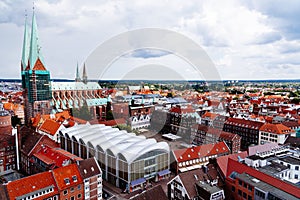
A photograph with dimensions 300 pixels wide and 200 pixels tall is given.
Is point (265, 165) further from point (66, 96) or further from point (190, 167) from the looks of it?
point (66, 96)

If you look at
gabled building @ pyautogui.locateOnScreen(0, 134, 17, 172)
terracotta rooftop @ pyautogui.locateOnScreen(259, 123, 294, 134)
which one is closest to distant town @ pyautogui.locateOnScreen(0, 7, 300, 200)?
gabled building @ pyautogui.locateOnScreen(0, 134, 17, 172)

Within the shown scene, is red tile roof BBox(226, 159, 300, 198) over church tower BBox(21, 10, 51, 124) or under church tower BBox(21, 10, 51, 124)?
under

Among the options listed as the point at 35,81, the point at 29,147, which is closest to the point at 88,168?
the point at 29,147

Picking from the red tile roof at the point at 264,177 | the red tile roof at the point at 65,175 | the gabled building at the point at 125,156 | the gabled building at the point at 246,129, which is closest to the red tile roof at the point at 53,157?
the red tile roof at the point at 65,175

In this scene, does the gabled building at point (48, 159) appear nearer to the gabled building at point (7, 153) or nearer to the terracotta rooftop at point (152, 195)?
the gabled building at point (7, 153)

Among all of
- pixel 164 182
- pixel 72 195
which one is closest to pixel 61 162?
pixel 72 195

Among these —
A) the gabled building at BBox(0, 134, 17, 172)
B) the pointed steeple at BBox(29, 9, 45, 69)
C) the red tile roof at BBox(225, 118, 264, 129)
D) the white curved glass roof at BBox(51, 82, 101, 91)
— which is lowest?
the gabled building at BBox(0, 134, 17, 172)

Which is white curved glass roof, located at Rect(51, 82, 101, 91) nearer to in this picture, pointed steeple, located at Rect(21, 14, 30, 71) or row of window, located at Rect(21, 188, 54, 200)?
pointed steeple, located at Rect(21, 14, 30, 71)
